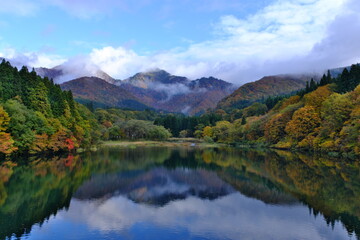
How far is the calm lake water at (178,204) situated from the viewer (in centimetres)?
1483

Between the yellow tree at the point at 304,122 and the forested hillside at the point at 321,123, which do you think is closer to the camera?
the forested hillside at the point at 321,123

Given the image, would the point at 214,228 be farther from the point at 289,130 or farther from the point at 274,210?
the point at 289,130

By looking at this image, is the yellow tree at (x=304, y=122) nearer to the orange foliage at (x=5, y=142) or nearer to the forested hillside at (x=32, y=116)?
the forested hillside at (x=32, y=116)

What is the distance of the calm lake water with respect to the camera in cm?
1483

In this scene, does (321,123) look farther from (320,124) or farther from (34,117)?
(34,117)

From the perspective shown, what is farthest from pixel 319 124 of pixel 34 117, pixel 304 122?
pixel 34 117

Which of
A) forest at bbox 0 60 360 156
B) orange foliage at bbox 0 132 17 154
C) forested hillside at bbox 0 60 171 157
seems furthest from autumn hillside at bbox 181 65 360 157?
orange foliage at bbox 0 132 17 154

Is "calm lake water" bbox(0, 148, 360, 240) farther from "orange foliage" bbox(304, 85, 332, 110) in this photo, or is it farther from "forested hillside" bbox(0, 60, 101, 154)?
"orange foliage" bbox(304, 85, 332, 110)

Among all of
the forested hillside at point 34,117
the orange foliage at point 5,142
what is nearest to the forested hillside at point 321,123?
the forested hillside at point 34,117

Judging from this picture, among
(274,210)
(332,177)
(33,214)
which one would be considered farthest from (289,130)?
(33,214)

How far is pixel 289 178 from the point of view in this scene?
29047 millimetres

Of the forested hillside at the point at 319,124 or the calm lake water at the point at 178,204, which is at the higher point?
the forested hillside at the point at 319,124

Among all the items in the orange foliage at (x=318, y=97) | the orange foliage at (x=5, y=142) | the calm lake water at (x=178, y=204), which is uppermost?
the orange foliage at (x=318, y=97)

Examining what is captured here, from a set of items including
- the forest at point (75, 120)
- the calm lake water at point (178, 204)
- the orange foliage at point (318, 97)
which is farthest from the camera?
the orange foliage at point (318, 97)
